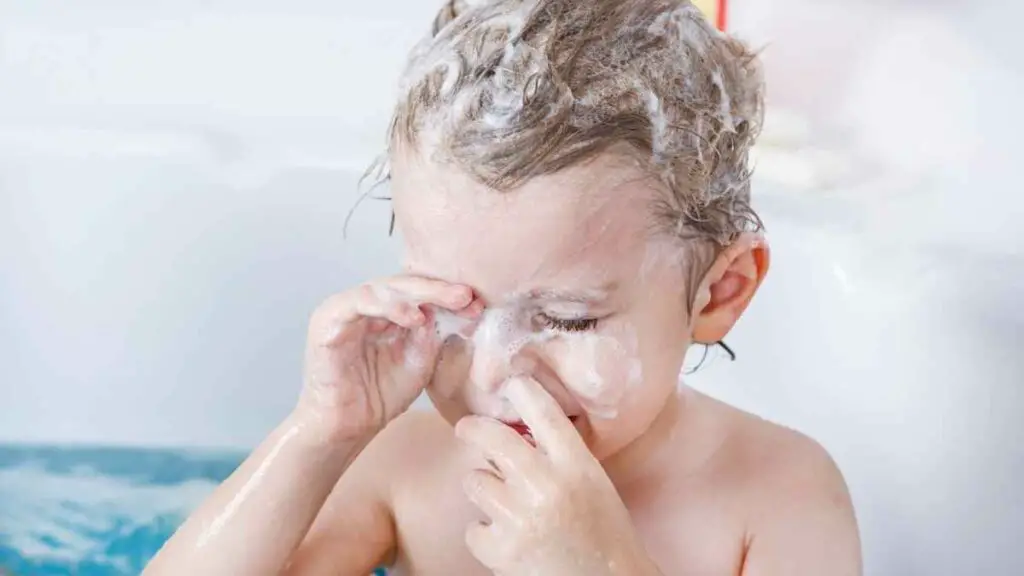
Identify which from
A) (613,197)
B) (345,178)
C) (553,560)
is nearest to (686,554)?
(553,560)

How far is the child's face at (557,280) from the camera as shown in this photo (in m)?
0.76

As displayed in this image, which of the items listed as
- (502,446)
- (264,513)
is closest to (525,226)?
(502,446)

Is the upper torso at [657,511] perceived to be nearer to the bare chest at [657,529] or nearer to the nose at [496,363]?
the bare chest at [657,529]

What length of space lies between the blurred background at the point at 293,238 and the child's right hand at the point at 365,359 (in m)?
0.51

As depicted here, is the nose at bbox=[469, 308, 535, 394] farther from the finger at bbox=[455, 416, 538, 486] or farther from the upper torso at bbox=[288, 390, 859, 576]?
the upper torso at bbox=[288, 390, 859, 576]

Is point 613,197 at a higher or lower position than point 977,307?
higher

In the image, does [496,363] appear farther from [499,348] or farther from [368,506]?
[368,506]

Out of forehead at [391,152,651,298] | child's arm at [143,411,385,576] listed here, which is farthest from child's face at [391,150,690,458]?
child's arm at [143,411,385,576]

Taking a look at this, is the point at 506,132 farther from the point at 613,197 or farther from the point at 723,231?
the point at 723,231

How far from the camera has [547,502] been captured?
2.57ft

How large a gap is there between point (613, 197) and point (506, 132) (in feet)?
0.27

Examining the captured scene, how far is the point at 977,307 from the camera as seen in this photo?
116cm

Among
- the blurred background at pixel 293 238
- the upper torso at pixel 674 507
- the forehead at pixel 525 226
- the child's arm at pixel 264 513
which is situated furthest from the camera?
the blurred background at pixel 293 238

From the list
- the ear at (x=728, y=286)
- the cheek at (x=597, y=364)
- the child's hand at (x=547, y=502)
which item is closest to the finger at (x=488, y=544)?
the child's hand at (x=547, y=502)
